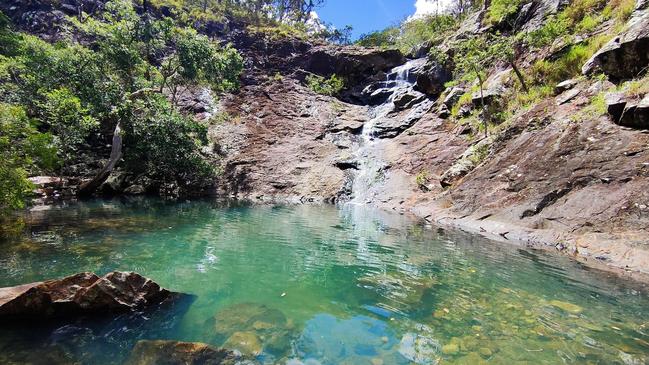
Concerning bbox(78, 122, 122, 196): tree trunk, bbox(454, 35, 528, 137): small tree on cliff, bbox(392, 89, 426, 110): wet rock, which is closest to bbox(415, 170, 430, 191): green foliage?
bbox(454, 35, 528, 137): small tree on cliff

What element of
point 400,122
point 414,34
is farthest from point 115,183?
point 414,34

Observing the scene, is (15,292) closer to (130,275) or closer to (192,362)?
(130,275)

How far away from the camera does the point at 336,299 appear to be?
22.8ft

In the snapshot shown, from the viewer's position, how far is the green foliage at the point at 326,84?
44.9 m

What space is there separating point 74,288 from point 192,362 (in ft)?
8.80

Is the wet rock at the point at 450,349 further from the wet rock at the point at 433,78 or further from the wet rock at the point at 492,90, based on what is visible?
the wet rock at the point at 433,78

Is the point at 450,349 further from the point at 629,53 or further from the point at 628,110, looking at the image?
the point at 629,53

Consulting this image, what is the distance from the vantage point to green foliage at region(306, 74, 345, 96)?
44938 mm

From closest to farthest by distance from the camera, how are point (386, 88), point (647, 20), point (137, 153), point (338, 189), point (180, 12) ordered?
1. point (647, 20)
2. point (137, 153)
3. point (338, 189)
4. point (386, 88)
5. point (180, 12)

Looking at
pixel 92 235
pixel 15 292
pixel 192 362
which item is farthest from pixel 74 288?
pixel 92 235

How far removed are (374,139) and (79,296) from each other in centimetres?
3099

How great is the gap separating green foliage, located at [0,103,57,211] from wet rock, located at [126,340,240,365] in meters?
7.75

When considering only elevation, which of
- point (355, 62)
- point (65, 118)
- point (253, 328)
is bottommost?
point (253, 328)

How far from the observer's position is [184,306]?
6.19 metres
